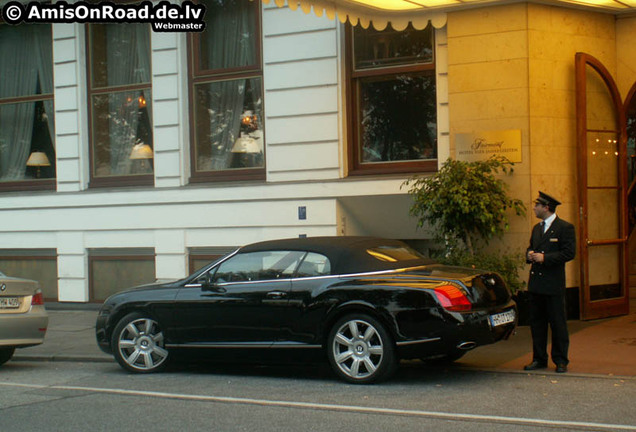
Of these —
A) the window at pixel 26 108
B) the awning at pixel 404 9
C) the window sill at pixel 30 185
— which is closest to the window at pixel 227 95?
the awning at pixel 404 9

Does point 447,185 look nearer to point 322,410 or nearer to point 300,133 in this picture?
point 300,133

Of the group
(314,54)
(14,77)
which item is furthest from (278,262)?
(14,77)

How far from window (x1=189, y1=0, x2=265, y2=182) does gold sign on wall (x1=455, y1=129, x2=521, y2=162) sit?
3.88 metres

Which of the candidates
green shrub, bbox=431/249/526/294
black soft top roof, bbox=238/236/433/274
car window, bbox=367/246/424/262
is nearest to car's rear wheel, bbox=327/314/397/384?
black soft top roof, bbox=238/236/433/274

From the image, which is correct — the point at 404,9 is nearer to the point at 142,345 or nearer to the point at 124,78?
the point at 124,78

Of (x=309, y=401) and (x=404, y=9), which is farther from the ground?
(x=404, y=9)

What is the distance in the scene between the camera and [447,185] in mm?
12594

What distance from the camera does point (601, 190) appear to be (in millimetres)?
13539

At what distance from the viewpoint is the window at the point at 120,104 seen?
55.8 ft

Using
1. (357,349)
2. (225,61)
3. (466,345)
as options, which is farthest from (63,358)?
(225,61)

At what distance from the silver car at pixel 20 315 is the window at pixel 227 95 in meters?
5.39

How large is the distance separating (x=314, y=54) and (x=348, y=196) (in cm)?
245

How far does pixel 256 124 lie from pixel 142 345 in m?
6.54

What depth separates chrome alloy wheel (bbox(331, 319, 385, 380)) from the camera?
8.89 metres
